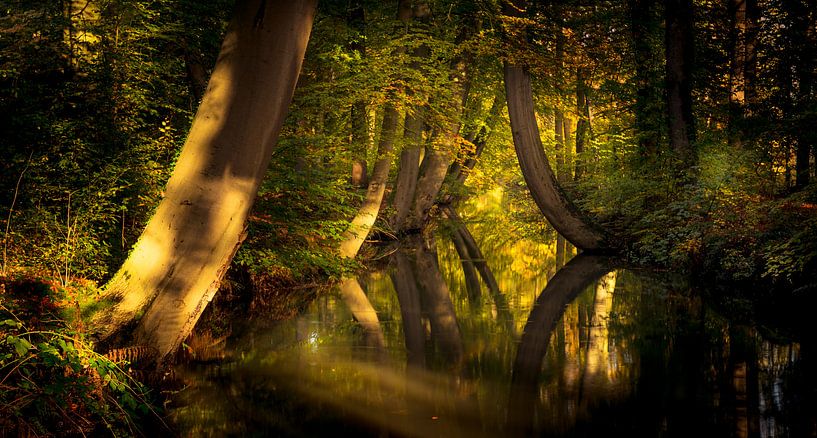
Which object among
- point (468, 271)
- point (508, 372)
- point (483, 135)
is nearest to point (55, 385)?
point (508, 372)

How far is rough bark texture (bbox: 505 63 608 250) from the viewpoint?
1540cm

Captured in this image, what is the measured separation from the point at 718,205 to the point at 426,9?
6.88 meters

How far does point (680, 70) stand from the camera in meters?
15.1

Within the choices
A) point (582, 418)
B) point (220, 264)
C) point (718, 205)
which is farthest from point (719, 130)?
point (220, 264)

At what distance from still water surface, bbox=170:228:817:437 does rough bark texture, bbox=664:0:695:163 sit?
4493 millimetres

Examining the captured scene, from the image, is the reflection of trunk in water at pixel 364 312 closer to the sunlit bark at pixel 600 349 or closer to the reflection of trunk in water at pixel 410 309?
the reflection of trunk in water at pixel 410 309

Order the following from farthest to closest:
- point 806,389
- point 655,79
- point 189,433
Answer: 1. point 655,79
2. point 806,389
3. point 189,433

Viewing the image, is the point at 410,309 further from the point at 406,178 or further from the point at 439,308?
the point at 406,178

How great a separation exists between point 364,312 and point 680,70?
8531mm

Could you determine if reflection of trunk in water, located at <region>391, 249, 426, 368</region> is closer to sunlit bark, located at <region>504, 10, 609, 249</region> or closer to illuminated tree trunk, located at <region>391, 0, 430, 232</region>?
illuminated tree trunk, located at <region>391, 0, 430, 232</region>

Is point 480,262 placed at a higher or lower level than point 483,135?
lower

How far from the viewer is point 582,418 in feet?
18.9

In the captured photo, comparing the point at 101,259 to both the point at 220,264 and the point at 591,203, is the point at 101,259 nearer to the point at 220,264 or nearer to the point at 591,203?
the point at 220,264

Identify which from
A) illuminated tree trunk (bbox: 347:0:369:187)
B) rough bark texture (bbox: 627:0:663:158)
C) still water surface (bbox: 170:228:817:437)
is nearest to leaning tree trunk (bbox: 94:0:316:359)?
still water surface (bbox: 170:228:817:437)
